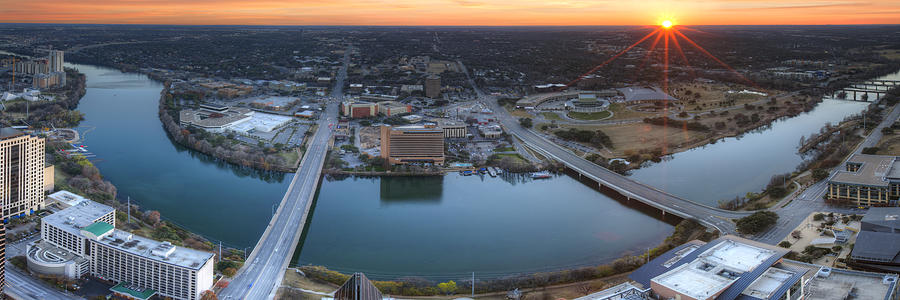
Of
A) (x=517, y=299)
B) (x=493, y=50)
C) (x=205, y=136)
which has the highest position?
(x=493, y=50)

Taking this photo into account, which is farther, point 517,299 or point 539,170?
point 539,170

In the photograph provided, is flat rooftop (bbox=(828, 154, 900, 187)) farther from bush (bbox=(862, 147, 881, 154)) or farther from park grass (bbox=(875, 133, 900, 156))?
park grass (bbox=(875, 133, 900, 156))

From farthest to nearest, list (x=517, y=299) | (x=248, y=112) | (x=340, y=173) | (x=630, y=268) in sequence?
(x=248, y=112)
(x=340, y=173)
(x=630, y=268)
(x=517, y=299)

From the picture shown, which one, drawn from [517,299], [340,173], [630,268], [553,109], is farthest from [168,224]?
[553,109]

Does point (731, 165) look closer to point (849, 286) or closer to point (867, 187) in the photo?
point (867, 187)

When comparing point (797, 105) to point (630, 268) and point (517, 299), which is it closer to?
point (630, 268)

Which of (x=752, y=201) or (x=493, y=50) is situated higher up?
(x=493, y=50)
